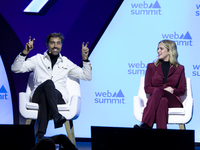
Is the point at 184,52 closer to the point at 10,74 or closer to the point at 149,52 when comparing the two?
the point at 149,52

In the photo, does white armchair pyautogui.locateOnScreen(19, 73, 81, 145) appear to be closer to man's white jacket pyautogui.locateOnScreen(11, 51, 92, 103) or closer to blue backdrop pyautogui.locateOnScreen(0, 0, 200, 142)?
man's white jacket pyautogui.locateOnScreen(11, 51, 92, 103)

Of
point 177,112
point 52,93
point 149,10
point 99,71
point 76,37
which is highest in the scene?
point 149,10

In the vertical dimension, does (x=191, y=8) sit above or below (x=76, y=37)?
above

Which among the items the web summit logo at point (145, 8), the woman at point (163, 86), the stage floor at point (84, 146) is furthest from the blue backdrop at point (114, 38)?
the woman at point (163, 86)

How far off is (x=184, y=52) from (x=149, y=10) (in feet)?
2.63

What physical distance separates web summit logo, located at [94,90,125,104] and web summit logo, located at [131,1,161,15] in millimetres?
1215

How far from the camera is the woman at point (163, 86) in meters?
3.36

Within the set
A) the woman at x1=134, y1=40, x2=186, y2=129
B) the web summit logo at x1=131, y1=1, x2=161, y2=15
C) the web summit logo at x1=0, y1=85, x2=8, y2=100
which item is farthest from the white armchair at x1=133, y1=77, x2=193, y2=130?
the web summit logo at x1=0, y1=85, x2=8, y2=100

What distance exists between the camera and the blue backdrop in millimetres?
4398

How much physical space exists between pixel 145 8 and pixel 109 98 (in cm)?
144

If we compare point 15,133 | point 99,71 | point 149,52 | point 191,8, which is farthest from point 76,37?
point 15,133

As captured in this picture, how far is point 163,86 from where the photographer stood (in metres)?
3.75

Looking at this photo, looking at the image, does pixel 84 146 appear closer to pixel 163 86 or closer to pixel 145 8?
pixel 163 86

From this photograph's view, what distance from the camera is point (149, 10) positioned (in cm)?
447
